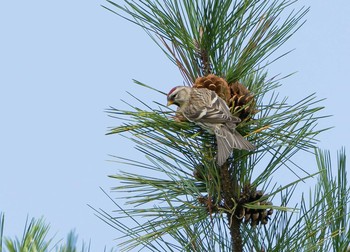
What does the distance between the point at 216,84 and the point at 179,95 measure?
0.38m

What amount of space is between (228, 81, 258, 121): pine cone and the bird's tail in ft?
0.49

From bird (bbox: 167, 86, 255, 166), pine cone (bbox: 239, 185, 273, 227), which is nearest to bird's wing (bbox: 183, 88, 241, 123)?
bird (bbox: 167, 86, 255, 166)

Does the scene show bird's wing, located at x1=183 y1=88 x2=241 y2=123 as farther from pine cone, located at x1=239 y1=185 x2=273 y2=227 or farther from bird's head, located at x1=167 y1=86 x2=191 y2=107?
pine cone, located at x1=239 y1=185 x2=273 y2=227

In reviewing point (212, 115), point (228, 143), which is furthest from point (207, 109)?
point (228, 143)

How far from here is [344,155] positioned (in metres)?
2.68

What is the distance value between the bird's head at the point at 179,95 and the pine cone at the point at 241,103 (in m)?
0.20

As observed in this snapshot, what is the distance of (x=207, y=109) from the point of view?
2.99 m

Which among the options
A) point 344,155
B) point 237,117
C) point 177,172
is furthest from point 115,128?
point 344,155

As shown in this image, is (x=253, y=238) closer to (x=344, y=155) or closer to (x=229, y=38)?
(x=344, y=155)

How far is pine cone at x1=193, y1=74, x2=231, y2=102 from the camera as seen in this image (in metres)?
2.76

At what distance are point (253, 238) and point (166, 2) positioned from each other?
105 centimetres

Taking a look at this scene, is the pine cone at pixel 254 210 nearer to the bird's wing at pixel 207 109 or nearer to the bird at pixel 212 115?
the bird at pixel 212 115

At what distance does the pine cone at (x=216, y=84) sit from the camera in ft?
9.07

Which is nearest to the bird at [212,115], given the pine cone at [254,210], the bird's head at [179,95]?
the bird's head at [179,95]
